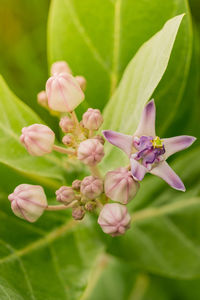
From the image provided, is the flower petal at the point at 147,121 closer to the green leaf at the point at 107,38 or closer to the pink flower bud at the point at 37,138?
the pink flower bud at the point at 37,138

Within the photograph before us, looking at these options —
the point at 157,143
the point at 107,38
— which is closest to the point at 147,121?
the point at 157,143

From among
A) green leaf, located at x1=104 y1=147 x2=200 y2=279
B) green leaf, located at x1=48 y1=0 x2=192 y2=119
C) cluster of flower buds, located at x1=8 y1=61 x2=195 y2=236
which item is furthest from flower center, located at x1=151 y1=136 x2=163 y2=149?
green leaf, located at x1=104 y1=147 x2=200 y2=279

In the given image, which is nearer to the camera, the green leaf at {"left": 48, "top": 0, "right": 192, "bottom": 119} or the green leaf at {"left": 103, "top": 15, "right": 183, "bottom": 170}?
the green leaf at {"left": 103, "top": 15, "right": 183, "bottom": 170}

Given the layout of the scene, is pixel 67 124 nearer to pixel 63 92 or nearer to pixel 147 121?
pixel 63 92

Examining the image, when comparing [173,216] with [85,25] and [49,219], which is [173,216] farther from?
[85,25]

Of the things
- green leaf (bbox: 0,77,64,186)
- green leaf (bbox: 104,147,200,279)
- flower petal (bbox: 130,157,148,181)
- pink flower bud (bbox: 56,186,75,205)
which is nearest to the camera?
flower petal (bbox: 130,157,148,181)

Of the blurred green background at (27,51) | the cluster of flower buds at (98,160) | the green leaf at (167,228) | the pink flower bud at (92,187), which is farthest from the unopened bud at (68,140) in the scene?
the blurred green background at (27,51)

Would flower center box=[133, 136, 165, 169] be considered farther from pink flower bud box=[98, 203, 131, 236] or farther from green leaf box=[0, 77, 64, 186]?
green leaf box=[0, 77, 64, 186]
